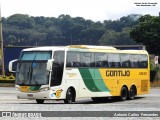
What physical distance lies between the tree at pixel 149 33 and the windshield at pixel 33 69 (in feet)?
176

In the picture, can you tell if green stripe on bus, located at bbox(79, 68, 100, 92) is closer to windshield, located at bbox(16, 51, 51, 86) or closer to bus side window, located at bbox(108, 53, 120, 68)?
bus side window, located at bbox(108, 53, 120, 68)

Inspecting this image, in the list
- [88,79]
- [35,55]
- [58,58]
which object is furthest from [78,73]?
[35,55]

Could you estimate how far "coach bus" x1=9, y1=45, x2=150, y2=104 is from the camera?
26.6 m

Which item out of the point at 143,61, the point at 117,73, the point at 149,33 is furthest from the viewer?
the point at 149,33

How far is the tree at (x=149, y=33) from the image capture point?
7986 centimetres

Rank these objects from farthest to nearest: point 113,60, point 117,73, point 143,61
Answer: point 143,61, point 117,73, point 113,60

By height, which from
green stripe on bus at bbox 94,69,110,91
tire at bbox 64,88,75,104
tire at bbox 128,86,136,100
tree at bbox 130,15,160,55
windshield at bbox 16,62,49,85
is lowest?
tire at bbox 128,86,136,100

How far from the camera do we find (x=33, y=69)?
26.8m

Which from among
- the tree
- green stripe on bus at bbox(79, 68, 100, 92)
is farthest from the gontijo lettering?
the tree

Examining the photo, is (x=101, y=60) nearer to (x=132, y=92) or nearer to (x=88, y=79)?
(x=88, y=79)

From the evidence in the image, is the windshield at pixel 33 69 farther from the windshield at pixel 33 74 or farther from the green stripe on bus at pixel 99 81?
the green stripe on bus at pixel 99 81

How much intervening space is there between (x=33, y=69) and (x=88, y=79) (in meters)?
3.81

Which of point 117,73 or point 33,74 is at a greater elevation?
Answer: point 33,74

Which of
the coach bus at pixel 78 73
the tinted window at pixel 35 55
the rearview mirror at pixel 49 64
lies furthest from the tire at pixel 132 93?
the rearview mirror at pixel 49 64
